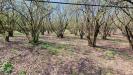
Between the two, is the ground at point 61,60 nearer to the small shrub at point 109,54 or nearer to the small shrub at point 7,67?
the small shrub at point 109,54

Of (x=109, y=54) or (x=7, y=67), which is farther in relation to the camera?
(x=109, y=54)

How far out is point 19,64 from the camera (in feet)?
34.3

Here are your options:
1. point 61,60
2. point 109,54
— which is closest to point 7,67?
point 61,60

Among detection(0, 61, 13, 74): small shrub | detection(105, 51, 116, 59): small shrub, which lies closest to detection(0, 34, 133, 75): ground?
detection(105, 51, 116, 59): small shrub

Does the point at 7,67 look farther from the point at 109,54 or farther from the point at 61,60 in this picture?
the point at 109,54

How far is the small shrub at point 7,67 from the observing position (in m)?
9.79

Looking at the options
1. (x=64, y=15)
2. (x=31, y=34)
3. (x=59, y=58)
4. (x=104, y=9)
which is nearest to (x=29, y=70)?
(x=59, y=58)

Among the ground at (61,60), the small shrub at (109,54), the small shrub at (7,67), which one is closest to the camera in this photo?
the small shrub at (7,67)

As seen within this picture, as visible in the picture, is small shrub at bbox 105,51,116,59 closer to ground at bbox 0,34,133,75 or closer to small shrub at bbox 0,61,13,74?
ground at bbox 0,34,133,75

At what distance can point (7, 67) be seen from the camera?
10.1m

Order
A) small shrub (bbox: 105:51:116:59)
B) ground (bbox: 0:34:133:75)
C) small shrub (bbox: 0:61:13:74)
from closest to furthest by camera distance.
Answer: small shrub (bbox: 0:61:13:74), ground (bbox: 0:34:133:75), small shrub (bbox: 105:51:116:59)

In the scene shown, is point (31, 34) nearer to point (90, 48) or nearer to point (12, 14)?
point (12, 14)

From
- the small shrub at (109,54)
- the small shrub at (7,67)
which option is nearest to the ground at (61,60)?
the small shrub at (109,54)

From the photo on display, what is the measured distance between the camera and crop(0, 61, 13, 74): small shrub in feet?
32.1
